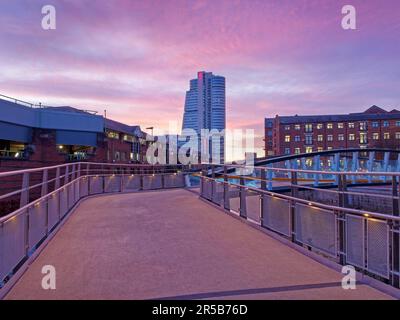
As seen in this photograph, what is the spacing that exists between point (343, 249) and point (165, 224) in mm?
4110

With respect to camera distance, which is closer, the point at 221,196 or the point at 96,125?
Result: the point at 221,196

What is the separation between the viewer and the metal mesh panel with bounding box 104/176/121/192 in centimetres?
1650

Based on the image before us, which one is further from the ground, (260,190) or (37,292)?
(260,190)

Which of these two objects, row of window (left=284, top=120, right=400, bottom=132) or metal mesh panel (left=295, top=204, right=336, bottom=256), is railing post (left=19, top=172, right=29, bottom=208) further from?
row of window (left=284, top=120, right=400, bottom=132)

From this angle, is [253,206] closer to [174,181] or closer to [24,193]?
[24,193]

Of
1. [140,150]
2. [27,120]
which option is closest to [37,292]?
[27,120]

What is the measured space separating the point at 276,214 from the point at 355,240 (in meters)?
2.31

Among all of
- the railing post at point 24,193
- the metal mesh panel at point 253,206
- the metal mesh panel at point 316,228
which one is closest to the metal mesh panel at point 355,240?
the metal mesh panel at point 316,228

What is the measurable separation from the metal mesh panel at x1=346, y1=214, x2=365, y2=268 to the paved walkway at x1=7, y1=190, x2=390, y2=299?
0.35 meters

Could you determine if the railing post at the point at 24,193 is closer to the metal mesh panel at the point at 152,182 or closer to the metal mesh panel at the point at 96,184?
the metal mesh panel at the point at 96,184

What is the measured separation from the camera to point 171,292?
389 centimetres
